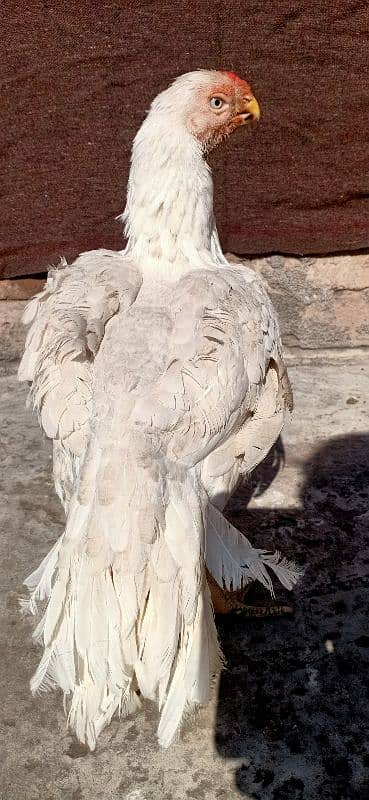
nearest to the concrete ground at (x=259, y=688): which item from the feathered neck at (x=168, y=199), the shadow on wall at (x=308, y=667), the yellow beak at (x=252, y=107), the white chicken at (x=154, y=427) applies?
the shadow on wall at (x=308, y=667)

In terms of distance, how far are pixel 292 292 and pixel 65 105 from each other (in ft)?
5.94

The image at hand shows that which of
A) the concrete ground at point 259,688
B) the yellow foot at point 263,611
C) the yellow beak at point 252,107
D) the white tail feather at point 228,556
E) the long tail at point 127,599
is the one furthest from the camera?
the yellow beak at point 252,107

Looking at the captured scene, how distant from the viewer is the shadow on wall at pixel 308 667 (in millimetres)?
2760

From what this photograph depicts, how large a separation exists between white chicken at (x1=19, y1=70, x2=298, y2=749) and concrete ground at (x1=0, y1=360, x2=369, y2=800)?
0.73ft

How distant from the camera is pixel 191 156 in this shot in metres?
3.39

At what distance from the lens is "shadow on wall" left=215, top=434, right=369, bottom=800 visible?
2.76 metres

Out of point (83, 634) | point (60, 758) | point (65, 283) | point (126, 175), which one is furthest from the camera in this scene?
point (126, 175)

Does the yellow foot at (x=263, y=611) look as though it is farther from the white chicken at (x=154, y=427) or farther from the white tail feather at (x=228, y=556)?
the white tail feather at (x=228, y=556)

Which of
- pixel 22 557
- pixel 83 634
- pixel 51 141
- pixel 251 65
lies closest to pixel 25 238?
pixel 51 141

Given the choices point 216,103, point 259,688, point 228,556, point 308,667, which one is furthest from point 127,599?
point 216,103

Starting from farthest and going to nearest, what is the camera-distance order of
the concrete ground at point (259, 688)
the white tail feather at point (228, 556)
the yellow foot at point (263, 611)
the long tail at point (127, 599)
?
the yellow foot at point (263, 611) → the white tail feather at point (228, 556) → the concrete ground at point (259, 688) → the long tail at point (127, 599)

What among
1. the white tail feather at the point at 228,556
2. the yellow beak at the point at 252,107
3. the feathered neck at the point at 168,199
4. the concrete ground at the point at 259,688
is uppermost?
the yellow beak at the point at 252,107

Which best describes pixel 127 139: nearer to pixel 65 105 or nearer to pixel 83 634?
pixel 65 105

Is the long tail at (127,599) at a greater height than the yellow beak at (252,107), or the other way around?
the yellow beak at (252,107)
